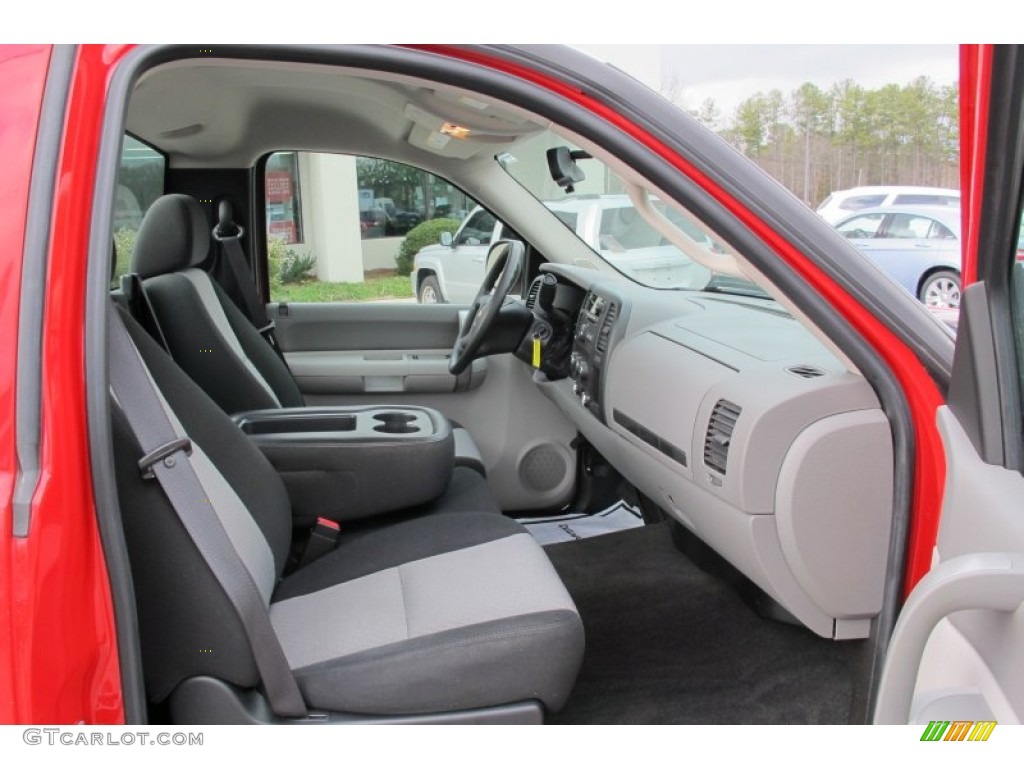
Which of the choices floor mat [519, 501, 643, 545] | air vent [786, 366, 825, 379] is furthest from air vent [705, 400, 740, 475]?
floor mat [519, 501, 643, 545]

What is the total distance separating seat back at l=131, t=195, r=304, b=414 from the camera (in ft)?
8.32

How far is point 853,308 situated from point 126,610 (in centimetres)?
117

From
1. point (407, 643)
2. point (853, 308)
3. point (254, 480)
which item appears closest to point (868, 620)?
point (853, 308)

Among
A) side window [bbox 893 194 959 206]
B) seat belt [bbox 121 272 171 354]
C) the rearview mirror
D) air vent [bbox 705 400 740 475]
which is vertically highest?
the rearview mirror

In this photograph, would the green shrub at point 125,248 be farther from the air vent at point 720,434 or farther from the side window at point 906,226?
the side window at point 906,226

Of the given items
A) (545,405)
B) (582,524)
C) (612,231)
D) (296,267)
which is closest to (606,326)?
(612,231)

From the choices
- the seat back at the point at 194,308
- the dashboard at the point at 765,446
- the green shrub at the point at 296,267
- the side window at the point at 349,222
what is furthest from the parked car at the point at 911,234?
the seat back at the point at 194,308

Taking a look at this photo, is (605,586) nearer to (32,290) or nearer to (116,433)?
(116,433)

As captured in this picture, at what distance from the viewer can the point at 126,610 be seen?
1.21 m

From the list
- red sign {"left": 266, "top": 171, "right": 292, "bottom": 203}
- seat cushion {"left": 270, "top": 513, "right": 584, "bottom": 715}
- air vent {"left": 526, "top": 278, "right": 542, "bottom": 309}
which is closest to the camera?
seat cushion {"left": 270, "top": 513, "right": 584, "bottom": 715}

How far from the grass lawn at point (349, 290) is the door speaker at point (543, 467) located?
0.98m

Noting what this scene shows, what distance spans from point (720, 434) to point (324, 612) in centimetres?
88

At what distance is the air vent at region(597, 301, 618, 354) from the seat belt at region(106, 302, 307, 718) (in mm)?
1451

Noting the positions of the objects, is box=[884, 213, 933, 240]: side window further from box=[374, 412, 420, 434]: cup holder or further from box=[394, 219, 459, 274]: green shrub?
box=[374, 412, 420, 434]: cup holder
